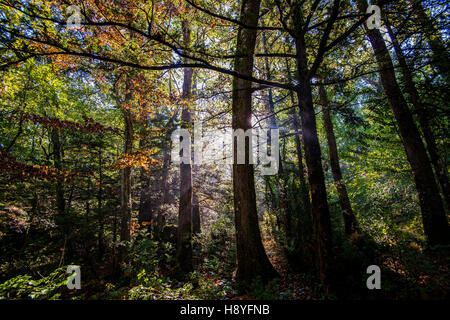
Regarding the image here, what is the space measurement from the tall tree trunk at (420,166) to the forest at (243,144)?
0.04 metres

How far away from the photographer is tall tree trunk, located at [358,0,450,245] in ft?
16.9

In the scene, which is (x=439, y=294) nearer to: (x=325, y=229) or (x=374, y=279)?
(x=374, y=279)

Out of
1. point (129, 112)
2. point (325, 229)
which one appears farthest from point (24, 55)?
point (325, 229)

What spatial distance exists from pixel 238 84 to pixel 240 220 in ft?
12.1

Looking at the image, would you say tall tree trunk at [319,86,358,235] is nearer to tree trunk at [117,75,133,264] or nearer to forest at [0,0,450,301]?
forest at [0,0,450,301]

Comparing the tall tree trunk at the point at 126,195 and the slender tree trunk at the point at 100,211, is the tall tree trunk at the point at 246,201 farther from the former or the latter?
the slender tree trunk at the point at 100,211

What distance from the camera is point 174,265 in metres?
7.34

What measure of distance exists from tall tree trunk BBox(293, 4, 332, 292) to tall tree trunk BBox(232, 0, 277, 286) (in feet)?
4.17

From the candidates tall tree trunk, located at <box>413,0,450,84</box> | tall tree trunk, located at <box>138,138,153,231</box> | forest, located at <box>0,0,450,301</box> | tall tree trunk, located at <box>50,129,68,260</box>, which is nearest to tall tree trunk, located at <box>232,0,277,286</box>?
forest, located at <box>0,0,450,301</box>

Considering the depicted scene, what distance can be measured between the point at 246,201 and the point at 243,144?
1.49m

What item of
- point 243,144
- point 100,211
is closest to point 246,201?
point 243,144

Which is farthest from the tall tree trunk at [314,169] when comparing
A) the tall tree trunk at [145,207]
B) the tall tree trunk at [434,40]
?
the tall tree trunk at [145,207]

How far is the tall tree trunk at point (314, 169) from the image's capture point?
10.9 feet

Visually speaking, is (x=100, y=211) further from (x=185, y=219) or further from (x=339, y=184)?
(x=339, y=184)
